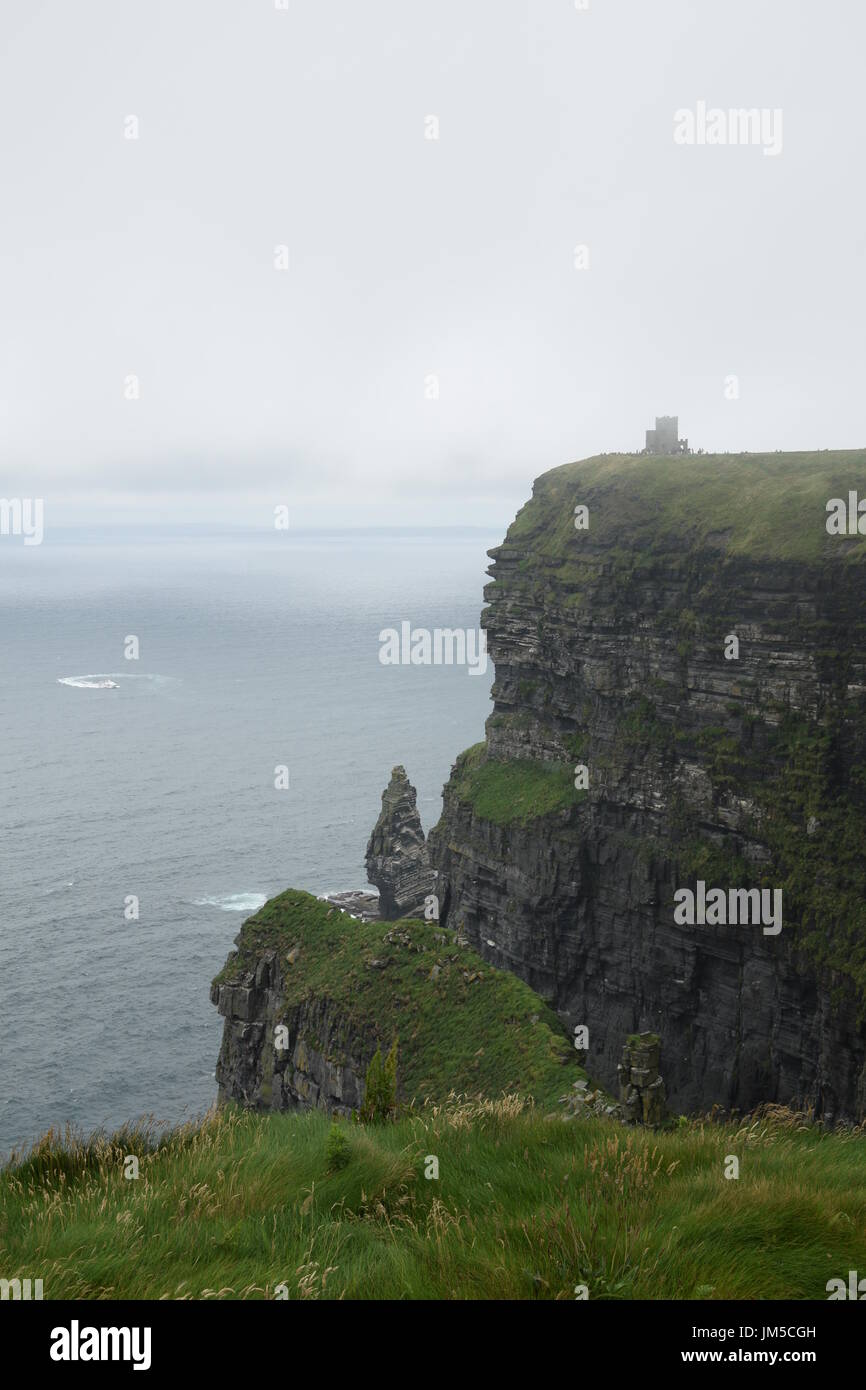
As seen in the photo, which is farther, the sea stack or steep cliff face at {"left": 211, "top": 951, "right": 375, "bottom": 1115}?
the sea stack

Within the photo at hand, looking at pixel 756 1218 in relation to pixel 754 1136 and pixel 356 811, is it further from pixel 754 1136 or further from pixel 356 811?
pixel 356 811

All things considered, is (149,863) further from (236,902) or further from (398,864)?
(398,864)

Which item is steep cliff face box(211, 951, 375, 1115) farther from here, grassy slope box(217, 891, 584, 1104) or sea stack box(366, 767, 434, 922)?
sea stack box(366, 767, 434, 922)

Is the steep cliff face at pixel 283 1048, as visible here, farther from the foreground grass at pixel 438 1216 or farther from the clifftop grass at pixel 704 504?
the clifftop grass at pixel 704 504

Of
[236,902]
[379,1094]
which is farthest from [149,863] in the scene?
[379,1094]

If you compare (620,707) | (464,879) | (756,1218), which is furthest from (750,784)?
(756,1218)

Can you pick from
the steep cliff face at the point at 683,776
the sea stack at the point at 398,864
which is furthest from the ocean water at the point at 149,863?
the steep cliff face at the point at 683,776
